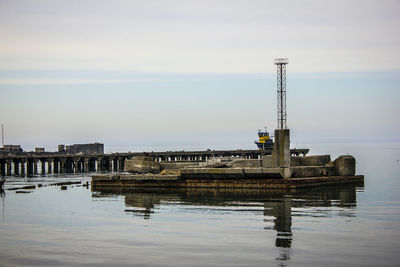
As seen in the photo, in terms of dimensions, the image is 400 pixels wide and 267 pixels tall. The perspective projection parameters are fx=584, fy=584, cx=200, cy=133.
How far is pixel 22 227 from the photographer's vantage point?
100ft

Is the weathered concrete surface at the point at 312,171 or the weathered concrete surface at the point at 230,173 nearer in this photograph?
the weathered concrete surface at the point at 230,173

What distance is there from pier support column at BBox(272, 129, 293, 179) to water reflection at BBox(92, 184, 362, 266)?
7.61 ft

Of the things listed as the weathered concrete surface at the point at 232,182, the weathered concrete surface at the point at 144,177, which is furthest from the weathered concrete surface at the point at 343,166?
the weathered concrete surface at the point at 144,177

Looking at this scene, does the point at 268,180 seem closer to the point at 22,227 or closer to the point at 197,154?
the point at 22,227

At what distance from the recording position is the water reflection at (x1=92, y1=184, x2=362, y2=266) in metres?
31.5

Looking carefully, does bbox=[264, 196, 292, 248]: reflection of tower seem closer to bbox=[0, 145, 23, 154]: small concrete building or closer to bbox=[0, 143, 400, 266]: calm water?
bbox=[0, 143, 400, 266]: calm water

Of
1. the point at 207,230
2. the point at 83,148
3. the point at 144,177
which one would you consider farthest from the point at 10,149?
the point at 207,230

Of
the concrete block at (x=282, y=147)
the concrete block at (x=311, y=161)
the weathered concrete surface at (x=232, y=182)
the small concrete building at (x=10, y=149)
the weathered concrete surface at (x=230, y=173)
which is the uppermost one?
the small concrete building at (x=10, y=149)

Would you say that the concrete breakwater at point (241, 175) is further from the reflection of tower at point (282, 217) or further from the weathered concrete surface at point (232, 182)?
the reflection of tower at point (282, 217)

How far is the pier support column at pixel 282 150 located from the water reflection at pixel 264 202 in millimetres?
2319

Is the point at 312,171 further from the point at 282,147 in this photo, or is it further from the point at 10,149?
the point at 10,149

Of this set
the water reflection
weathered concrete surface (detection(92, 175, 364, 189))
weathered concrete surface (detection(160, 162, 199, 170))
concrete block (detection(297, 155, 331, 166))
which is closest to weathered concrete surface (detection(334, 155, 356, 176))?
weathered concrete surface (detection(92, 175, 364, 189))

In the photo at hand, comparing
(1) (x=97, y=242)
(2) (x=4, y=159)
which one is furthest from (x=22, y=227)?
(2) (x=4, y=159)

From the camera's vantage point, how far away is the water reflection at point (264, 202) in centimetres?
3145
